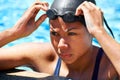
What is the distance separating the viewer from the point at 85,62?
3.08 meters

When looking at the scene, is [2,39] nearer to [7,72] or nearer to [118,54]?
[7,72]

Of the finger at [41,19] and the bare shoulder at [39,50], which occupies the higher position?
the finger at [41,19]

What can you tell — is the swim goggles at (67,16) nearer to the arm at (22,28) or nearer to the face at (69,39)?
the face at (69,39)

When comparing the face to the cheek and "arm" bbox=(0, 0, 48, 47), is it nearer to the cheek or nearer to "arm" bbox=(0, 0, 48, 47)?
the cheek

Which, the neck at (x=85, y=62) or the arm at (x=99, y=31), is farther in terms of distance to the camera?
the neck at (x=85, y=62)

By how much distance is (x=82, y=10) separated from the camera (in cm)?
278

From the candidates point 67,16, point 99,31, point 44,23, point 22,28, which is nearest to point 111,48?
point 99,31

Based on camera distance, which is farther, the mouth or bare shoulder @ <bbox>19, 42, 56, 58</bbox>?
bare shoulder @ <bbox>19, 42, 56, 58</bbox>

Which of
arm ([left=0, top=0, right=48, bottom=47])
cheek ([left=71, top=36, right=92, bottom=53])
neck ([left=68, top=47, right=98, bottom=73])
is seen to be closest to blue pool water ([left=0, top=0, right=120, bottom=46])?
arm ([left=0, top=0, right=48, bottom=47])

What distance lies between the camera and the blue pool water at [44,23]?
6918mm

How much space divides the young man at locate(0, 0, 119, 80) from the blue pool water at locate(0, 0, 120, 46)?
3.48 m

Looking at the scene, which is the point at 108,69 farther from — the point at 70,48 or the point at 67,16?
the point at 67,16

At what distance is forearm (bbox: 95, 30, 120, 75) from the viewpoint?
8.55 feet

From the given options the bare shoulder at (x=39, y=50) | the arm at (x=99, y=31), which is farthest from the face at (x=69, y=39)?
the bare shoulder at (x=39, y=50)
